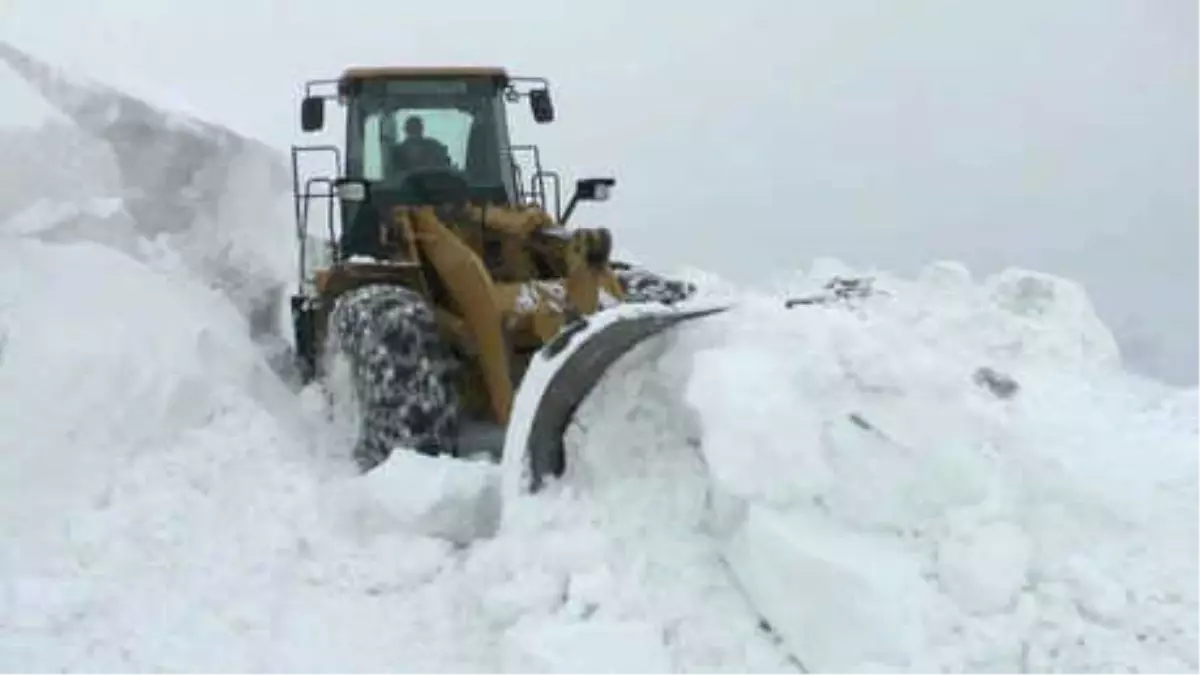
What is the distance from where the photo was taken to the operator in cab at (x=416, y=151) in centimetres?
875

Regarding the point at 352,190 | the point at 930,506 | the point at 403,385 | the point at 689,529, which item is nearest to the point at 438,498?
the point at 689,529

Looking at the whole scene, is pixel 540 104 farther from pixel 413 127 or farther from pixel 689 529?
pixel 689 529

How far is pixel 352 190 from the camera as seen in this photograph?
8.02 metres

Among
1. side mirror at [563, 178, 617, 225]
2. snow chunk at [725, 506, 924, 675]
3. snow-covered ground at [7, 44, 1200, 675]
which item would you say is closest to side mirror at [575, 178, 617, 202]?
side mirror at [563, 178, 617, 225]

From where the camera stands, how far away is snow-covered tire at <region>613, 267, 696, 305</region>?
22.8ft

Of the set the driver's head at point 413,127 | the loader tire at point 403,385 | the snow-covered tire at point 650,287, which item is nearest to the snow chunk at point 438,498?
the loader tire at point 403,385

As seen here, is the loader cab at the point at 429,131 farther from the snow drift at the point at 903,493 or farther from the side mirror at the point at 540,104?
the snow drift at the point at 903,493

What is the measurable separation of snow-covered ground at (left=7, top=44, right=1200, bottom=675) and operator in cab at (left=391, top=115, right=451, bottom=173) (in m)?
2.30

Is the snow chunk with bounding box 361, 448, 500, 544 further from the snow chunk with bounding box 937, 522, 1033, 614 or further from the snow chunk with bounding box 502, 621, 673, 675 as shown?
the snow chunk with bounding box 937, 522, 1033, 614

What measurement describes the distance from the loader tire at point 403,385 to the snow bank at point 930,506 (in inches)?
61.5

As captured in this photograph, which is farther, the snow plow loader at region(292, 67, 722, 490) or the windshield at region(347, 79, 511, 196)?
the windshield at region(347, 79, 511, 196)

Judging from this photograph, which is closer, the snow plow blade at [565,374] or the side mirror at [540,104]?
the snow plow blade at [565,374]

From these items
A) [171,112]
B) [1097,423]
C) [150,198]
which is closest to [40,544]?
[1097,423]

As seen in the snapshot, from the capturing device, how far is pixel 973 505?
4715 mm
